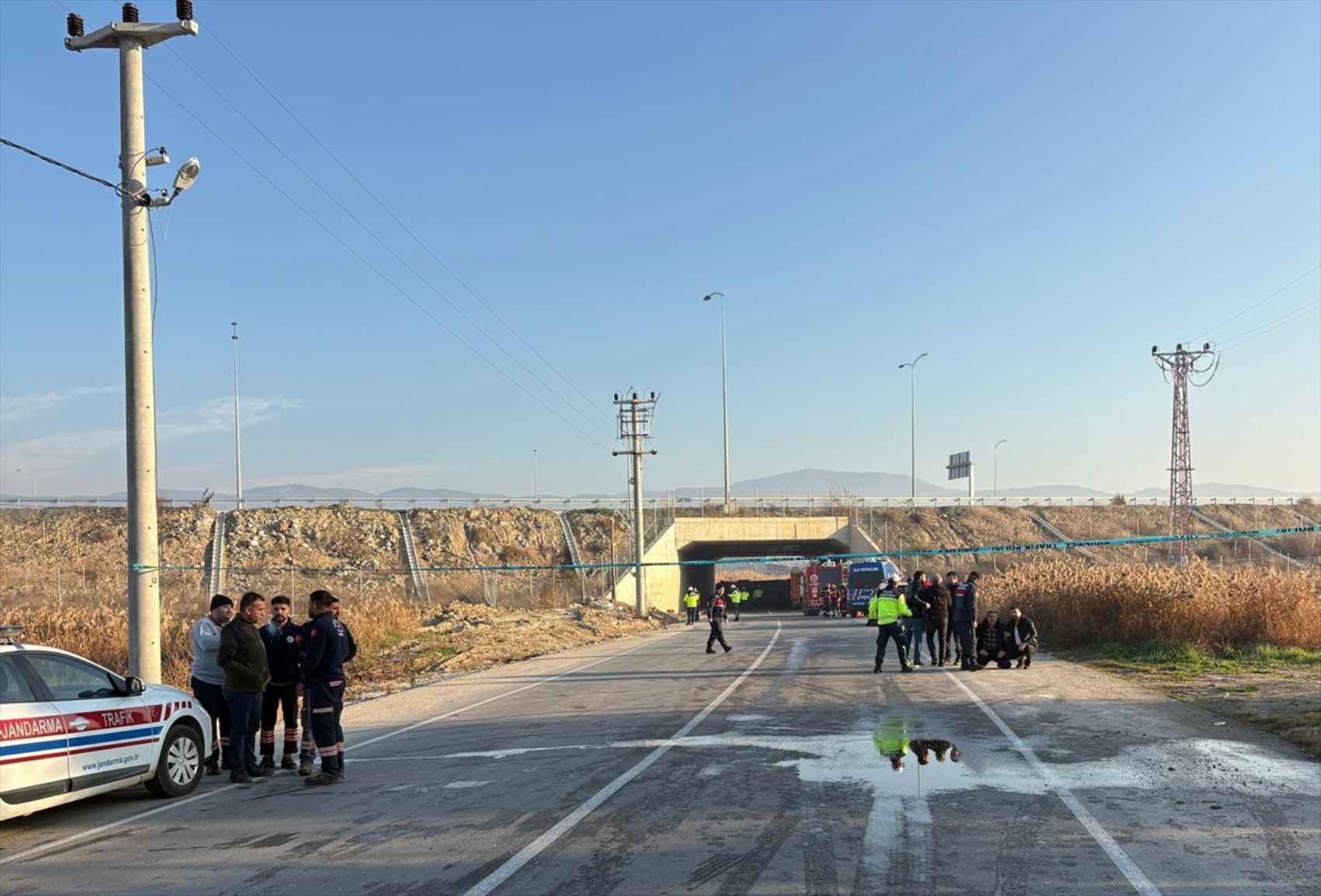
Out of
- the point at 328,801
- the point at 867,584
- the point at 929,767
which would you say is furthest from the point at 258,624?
the point at 867,584

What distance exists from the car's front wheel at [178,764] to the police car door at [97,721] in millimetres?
160

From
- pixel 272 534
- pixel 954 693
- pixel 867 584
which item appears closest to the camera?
pixel 954 693

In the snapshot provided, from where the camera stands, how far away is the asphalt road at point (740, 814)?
6422 millimetres

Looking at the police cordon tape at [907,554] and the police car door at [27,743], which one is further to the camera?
the police cordon tape at [907,554]

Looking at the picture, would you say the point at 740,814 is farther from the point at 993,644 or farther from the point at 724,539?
the point at 724,539

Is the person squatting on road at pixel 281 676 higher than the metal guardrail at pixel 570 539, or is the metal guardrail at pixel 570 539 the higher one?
the person squatting on road at pixel 281 676

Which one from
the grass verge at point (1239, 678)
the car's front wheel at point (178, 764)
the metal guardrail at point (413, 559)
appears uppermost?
the car's front wheel at point (178, 764)

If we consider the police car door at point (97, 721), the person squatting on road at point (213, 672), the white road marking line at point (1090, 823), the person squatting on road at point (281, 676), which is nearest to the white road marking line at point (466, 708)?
the person squatting on road at point (281, 676)

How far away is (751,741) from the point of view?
1138cm

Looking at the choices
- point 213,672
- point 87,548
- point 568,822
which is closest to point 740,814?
point 568,822

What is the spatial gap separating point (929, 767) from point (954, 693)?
6.40 m

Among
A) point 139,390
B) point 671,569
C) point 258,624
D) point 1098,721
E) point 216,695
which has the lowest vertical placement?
point 671,569

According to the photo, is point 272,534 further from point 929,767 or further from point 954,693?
point 929,767

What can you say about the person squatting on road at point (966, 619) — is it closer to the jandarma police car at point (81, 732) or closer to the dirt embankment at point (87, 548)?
the jandarma police car at point (81, 732)
